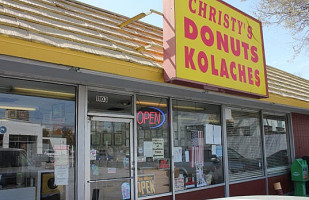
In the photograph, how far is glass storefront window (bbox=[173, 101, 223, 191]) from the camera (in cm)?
729

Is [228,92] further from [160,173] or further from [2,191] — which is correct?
[2,191]

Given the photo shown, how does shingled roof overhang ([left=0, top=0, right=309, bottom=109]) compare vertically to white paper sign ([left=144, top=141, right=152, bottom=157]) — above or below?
above

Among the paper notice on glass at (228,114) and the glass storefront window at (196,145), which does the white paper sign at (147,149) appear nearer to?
the glass storefront window at (196,145)

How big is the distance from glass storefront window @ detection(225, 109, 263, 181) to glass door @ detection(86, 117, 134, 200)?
3.41 m

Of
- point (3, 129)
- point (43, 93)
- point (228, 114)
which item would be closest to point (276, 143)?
point (228, 114)

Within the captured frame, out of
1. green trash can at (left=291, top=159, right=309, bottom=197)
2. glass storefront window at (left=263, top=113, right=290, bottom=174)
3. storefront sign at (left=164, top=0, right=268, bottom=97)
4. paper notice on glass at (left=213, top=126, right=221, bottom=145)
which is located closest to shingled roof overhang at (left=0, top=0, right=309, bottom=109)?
storefront sign at (left=164, top=0, right=268, bottom=97)

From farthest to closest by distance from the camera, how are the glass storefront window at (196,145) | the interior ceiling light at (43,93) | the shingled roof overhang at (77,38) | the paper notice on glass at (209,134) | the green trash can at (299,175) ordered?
the green trash can at (299,175), the paper notice on glass at (209,134), the glass storefront window at (196,145), the interior ceiling light at (43,93), the shingled roof overhang at (77,38)

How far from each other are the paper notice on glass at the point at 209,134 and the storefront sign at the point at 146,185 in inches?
80.5

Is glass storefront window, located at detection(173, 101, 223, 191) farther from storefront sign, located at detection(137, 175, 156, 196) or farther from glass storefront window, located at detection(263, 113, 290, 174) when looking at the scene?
glass storefront window, located at detection(263, 113, 290, 174)

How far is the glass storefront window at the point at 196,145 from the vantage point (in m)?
7.29

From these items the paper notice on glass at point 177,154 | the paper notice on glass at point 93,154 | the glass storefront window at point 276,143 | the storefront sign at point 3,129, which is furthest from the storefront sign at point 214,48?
the glass storefront window at point 276,143

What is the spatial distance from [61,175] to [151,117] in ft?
7.50

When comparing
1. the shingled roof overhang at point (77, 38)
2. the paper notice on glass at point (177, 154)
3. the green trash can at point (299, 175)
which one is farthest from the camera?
the green trash can at point (299, 175)

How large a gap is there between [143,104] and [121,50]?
1586 millimetres
